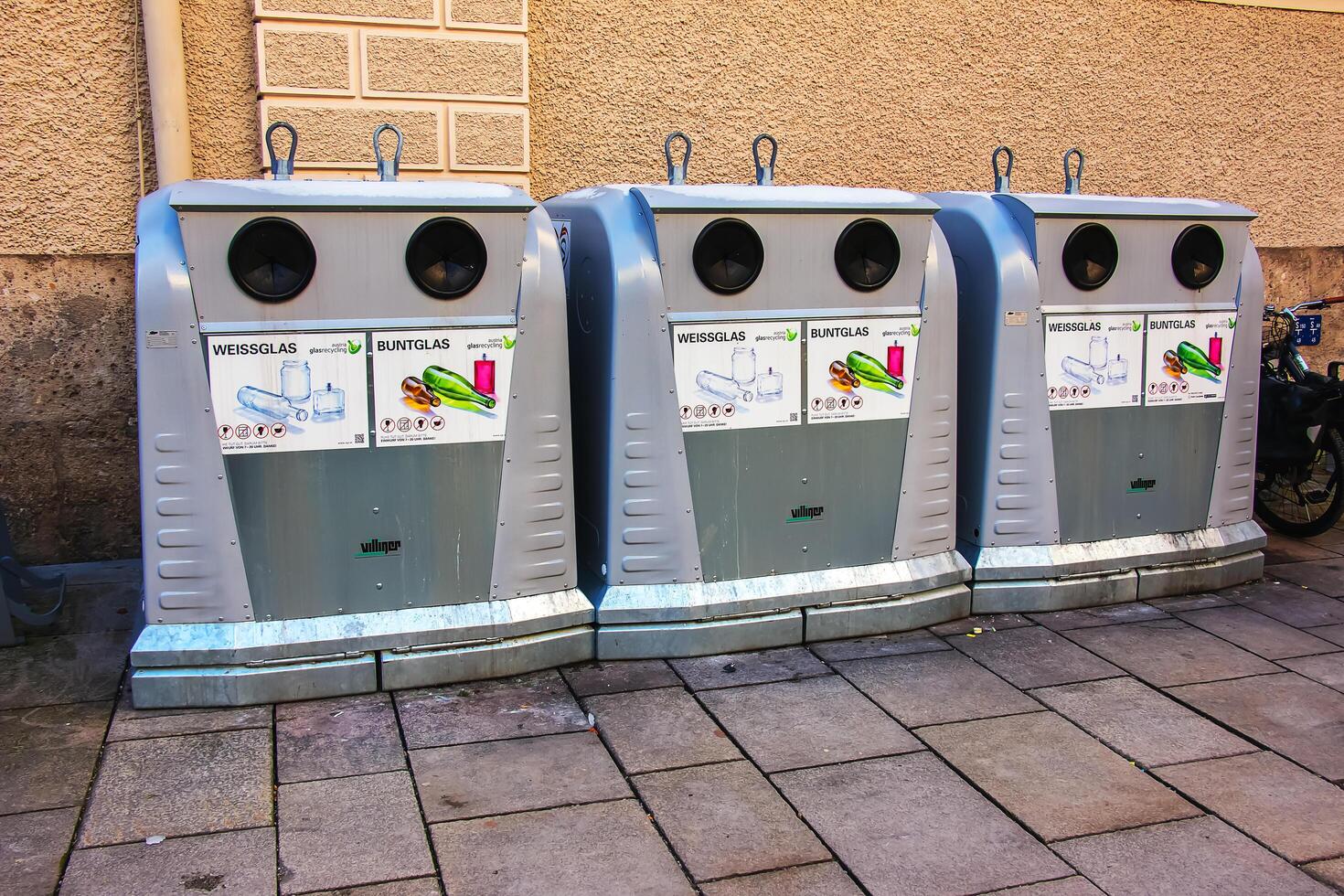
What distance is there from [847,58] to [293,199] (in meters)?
3.74

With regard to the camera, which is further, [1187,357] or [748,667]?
[1187,357]

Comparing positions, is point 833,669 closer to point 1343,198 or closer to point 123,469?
point 123,469

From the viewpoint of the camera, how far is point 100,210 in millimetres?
5145

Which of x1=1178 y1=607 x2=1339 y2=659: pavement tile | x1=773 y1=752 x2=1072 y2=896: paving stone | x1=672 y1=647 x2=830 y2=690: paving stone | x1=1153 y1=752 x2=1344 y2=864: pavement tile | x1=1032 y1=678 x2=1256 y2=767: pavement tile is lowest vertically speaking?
x1=773 y1=752 x2=1072 y2=896: paving stone

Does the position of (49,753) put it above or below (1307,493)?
below

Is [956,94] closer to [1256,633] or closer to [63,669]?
[1256,633]

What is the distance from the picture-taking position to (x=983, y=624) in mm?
4582

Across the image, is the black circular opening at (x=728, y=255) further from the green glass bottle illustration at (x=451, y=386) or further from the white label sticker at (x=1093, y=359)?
the white label sticker at (x=1093, y=359)

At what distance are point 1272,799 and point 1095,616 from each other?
159 cm

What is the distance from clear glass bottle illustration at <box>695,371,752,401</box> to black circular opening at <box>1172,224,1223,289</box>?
6.58 ft

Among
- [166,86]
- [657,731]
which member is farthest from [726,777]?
[166,86]

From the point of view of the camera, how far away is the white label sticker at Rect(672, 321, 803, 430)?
404 cm

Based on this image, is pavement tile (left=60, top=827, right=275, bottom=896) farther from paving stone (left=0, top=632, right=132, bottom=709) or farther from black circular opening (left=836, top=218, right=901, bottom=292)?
black circular opening (left=836, top=218, right=901, bottom=292)

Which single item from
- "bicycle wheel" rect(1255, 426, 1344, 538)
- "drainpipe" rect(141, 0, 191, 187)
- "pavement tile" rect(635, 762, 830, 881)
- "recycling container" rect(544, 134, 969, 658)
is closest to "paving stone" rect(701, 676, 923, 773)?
"pavement tile" rect(635, 762, 830, 881)
